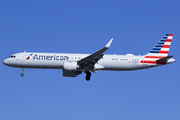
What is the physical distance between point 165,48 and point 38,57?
65.3 feet

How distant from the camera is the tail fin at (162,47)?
2025 inches

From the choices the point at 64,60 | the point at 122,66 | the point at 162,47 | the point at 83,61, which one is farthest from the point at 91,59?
→ the point at 162,47

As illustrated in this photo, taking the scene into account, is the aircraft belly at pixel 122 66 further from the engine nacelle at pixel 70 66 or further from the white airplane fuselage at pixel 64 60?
the engine nacelle at pixel 70 66

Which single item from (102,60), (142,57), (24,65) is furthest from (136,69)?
(24,65)

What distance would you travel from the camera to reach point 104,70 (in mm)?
→ 49531

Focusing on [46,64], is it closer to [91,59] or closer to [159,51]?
[91,59]

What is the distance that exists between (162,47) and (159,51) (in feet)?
3.16

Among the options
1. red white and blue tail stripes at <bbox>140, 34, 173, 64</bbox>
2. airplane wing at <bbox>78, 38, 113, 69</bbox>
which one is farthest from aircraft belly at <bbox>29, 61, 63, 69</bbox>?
red white and blue tail stripes at <bbox>140, 34, 173, 64</bbox>

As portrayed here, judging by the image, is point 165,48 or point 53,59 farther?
point 165,48

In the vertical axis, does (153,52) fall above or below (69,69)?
above

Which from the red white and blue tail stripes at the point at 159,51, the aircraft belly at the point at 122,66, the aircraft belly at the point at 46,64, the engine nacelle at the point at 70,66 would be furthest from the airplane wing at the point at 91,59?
the red white and blue tail stripes at the point at 159,51

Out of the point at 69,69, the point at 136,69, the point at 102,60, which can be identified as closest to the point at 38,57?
the point at 69,69

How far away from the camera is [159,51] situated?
51.7m

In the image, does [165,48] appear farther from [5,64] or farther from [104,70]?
[5,64]
